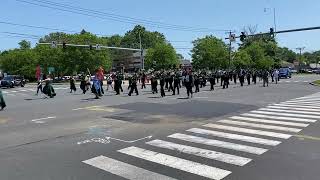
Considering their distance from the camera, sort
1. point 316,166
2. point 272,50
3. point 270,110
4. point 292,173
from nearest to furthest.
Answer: point 292,173 → point 316,166 → point 270,110 → point 272,50

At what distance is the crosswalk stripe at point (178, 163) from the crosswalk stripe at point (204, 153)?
0.64m

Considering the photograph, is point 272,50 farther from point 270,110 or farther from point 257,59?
point 270,110

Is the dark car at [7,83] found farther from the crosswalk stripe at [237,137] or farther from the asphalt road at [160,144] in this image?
the crosswalk stripe at [237,137]

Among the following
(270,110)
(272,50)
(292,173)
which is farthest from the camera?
(272,50)

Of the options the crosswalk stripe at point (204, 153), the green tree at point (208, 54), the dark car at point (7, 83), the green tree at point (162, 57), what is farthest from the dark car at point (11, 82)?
the crosswalk stripe at point (204, 153)

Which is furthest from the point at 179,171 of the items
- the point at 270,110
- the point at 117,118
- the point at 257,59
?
the point at 257,59

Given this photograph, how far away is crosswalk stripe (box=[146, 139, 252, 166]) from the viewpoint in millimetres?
10098

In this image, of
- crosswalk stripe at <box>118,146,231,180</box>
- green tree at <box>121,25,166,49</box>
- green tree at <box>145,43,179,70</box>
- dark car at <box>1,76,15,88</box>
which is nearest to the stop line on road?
crosswalk stripe at <box>118,146,231,180</box>

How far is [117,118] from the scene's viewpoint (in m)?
17.5

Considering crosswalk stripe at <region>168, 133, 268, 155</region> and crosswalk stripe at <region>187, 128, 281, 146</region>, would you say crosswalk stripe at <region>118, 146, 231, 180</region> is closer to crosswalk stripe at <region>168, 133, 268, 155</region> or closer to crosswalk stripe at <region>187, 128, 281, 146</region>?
crosswalk stripe at <region>168, 133, 268, 155</region>

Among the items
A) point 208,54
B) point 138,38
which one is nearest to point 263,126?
point 208,54

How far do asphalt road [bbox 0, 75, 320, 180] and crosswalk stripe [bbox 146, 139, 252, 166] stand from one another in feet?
0.06

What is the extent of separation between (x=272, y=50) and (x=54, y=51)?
220 feet

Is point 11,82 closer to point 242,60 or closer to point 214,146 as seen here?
point 214,146
